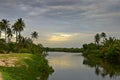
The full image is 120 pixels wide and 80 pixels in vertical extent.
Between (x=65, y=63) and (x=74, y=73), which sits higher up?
(x=65, y=63)

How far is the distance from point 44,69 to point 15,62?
32.4 ft

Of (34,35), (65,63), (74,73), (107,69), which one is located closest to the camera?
(74,73)

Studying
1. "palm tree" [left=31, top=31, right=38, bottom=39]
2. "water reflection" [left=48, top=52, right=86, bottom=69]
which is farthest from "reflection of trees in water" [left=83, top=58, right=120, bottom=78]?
"palm tree" [left=31, top=31, right=38, bottom=39]

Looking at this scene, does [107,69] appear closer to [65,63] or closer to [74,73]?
[74,73]

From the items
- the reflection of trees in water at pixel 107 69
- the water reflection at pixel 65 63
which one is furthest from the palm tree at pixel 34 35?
the reflection of trees in water at pixel 107 69

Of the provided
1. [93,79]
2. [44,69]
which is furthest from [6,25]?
[93,79]

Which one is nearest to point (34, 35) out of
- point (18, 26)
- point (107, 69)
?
point (18, 26)

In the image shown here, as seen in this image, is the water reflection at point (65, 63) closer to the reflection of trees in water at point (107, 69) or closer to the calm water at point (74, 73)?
the calm water at point (74, 73)

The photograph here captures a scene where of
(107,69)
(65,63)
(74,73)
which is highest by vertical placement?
(65,63)

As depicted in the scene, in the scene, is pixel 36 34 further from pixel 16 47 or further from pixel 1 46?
pixel 1 46

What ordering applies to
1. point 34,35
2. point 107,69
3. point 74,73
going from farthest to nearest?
point 34,35 < point 107,69 < point 74,73

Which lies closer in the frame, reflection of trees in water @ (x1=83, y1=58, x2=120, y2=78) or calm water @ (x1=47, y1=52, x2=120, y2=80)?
calm water @ (x1=47, y1=52, x2=120, y2=80)

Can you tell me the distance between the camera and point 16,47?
370 ft

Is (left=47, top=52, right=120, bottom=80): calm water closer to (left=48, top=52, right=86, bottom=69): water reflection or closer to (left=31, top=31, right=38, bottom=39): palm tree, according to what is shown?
(left=48, top=52, right=86, bottom=69): water reflection
